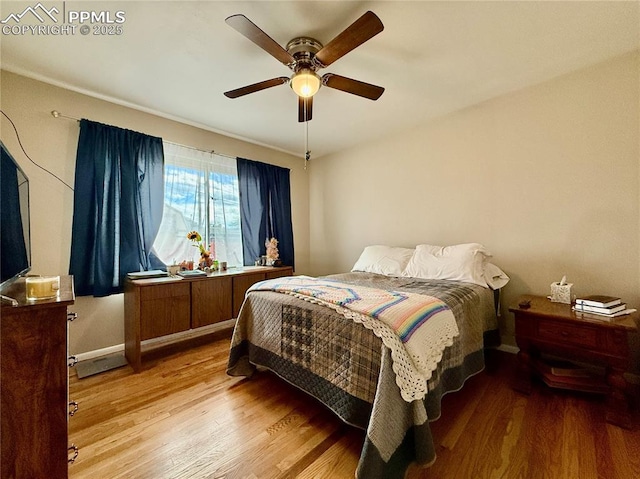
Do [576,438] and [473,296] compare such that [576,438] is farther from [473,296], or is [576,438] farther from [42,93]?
[42,93]

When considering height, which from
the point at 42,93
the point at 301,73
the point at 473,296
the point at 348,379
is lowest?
the point at 348,379

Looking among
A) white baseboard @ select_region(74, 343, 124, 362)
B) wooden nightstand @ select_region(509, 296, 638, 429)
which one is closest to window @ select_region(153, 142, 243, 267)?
white baseboard @ select_region(74, 343, 124, 362)

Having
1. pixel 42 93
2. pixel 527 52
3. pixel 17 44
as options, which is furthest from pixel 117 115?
pixel 527 52

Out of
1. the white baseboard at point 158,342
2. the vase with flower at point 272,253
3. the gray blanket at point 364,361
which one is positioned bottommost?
the white baseboard at point 158,342

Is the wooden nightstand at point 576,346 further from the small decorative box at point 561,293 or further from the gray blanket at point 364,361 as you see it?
the gray blanket at point 364,361

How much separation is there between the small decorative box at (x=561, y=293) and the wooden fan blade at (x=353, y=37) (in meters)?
2.23

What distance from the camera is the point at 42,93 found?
217cm

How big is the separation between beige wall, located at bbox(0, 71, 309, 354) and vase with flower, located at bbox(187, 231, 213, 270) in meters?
0.80

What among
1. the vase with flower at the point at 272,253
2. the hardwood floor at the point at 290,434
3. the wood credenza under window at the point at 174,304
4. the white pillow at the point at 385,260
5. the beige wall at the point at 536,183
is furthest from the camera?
the vase with flower at the point at 272,253

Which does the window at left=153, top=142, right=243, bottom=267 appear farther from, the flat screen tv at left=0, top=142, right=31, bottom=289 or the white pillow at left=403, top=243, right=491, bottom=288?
the white pillow at left=403, top=243, right=491, bottom=288

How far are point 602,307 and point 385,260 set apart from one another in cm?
166

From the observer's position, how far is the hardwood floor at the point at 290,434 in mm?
1239

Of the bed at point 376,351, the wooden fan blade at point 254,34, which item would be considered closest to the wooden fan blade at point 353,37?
the wooden fan blade at point 254,34

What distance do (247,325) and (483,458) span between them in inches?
67.1
